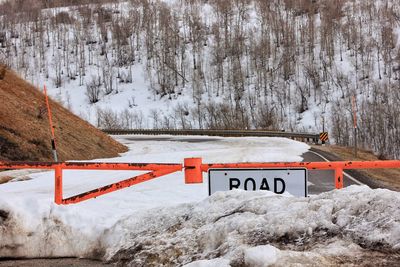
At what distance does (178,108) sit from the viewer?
245 feet

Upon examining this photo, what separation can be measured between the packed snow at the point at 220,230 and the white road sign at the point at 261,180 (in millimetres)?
395

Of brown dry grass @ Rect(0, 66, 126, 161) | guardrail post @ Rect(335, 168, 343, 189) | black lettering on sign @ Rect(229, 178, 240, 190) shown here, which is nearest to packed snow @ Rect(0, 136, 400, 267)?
black lettering on sign @ Rect(229, 178, 240, 190)

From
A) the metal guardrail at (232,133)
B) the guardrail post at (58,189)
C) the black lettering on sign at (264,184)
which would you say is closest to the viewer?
the black lettering on sign at (264,184)

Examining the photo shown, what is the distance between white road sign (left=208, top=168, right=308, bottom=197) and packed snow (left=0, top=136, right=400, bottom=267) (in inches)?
15.5

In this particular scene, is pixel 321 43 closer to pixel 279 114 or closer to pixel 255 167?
pixel 279 114

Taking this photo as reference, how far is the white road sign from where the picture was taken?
5.62m

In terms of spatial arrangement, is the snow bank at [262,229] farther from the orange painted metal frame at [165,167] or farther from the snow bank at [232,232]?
the orange painted metal frame at [165,167]

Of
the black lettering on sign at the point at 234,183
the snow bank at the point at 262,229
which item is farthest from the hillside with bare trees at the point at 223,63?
the snow bank at the point at 262,229

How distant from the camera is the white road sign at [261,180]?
562 centimetres

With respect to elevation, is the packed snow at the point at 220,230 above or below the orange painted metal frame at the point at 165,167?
below

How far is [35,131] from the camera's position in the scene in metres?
19.3

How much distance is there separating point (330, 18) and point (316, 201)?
302 ft

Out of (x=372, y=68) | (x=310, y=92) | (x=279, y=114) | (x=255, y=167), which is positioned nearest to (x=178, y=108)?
(x=279, y=114)

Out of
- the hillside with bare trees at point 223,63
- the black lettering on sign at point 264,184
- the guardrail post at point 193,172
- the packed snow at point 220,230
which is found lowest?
the packed snow at point 220,230
